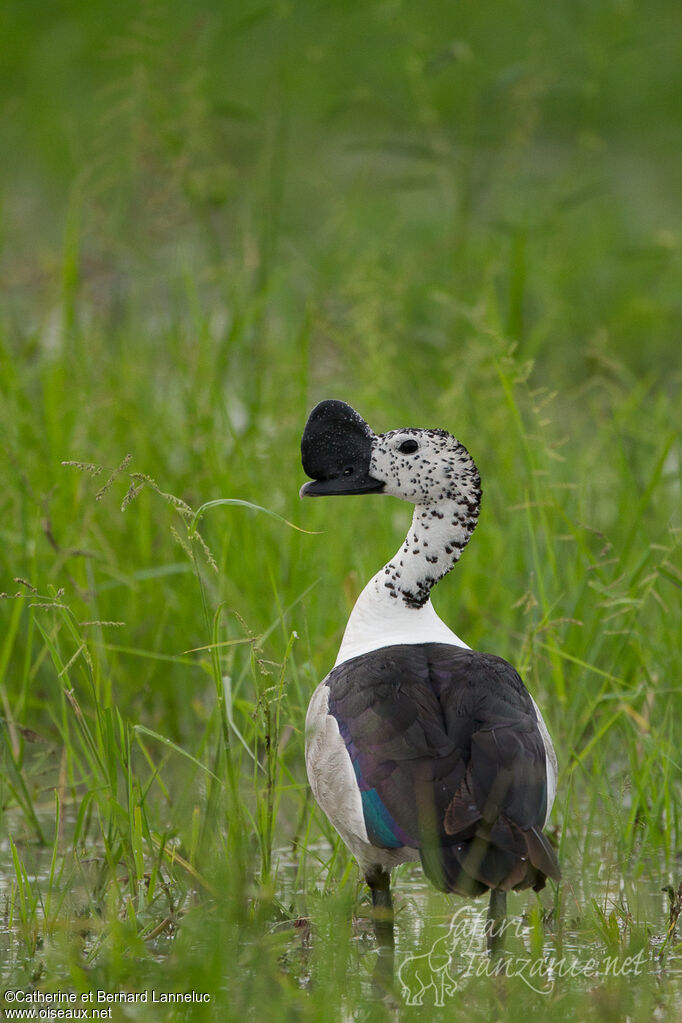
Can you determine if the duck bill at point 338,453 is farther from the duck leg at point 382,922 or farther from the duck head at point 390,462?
the duck leg at point 382,922

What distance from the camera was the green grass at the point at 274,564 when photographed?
3.08 m

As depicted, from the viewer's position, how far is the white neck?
357 centimetres

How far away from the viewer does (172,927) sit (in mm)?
3189

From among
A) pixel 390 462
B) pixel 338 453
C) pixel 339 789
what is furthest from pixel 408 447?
pixel 339 789


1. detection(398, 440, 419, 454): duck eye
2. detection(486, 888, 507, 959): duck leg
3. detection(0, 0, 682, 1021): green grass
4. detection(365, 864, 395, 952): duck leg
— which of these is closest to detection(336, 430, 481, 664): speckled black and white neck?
detection(398, 440, 419, 454): duck eye

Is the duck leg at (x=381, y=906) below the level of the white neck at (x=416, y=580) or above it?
below

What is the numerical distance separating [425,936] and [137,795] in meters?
0.94

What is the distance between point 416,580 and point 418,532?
0.13 meters

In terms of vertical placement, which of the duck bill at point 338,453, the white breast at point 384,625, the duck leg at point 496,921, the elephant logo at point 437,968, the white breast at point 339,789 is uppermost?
the duck bill at point 338,453

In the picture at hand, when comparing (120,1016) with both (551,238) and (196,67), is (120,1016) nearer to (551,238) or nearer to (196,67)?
(196,67)

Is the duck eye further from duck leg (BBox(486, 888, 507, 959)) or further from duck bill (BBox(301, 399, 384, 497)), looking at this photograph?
duck leg (BBox(486, 888, 507, 959))

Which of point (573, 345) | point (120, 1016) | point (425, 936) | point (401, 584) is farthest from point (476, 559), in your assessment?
point (573, 345)

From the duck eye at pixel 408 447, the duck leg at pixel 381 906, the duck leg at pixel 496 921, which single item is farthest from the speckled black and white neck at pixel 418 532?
the duck leg at pixel 496 921

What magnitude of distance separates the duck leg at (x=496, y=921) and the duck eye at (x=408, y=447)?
1.08 m
